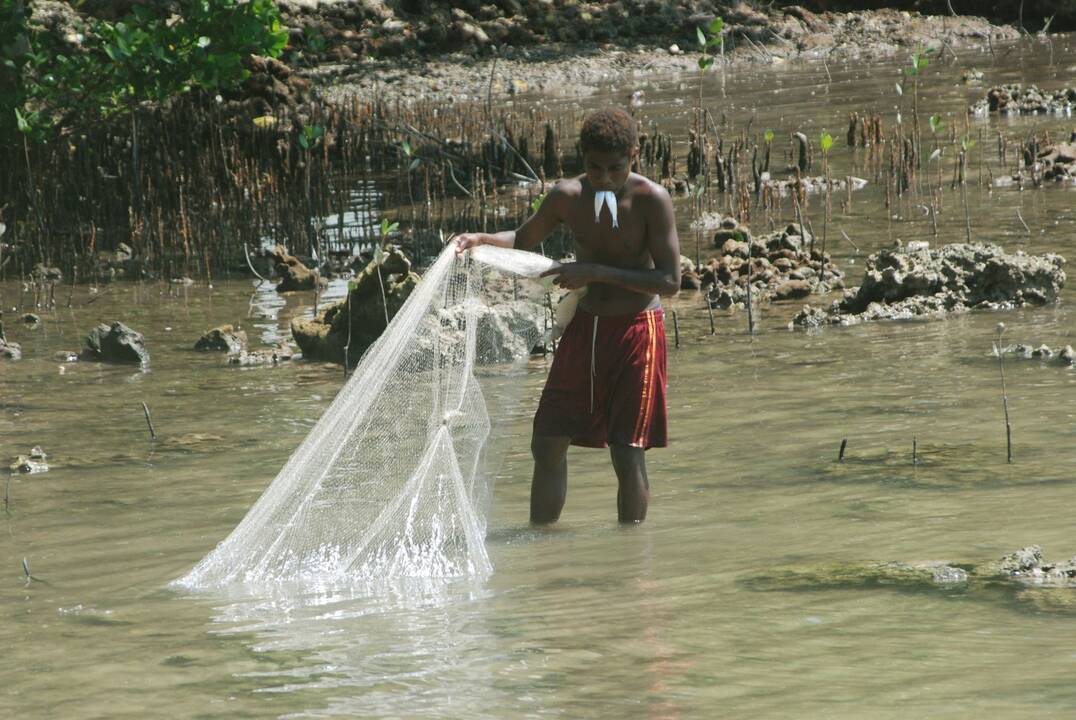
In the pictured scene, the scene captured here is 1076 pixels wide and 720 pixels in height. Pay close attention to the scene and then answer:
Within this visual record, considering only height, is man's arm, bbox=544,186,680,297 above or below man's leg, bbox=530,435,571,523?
above

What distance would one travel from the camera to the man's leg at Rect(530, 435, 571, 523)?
4570 millimetres

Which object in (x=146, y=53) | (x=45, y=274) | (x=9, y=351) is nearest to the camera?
(x=9, y=351)

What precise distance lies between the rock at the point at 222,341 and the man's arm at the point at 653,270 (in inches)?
164

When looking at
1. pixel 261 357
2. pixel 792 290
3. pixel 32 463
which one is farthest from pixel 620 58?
pixel 32 463

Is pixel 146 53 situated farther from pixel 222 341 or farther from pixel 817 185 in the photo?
pixel 817 185

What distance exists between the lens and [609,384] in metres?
4.48

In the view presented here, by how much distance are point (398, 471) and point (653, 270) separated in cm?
101

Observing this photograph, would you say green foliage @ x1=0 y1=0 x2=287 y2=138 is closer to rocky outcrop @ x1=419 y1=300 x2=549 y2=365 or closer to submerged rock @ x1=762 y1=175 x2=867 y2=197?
submerged rock @ x1=762 y1=175 x2=867 y2=197

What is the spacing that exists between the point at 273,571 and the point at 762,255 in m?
5.92

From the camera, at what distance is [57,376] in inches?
304

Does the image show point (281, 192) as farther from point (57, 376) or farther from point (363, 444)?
point (363, 444)

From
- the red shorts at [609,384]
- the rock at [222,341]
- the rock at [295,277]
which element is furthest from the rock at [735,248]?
the red shorts at [609,384]

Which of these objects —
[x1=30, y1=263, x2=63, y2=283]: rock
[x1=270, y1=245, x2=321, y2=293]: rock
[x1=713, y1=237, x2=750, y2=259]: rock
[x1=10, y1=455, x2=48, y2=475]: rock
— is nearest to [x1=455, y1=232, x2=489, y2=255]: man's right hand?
[x1=10, y1=455, x2=48, y2=475]: rock

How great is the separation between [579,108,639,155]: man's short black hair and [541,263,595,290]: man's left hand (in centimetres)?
34
